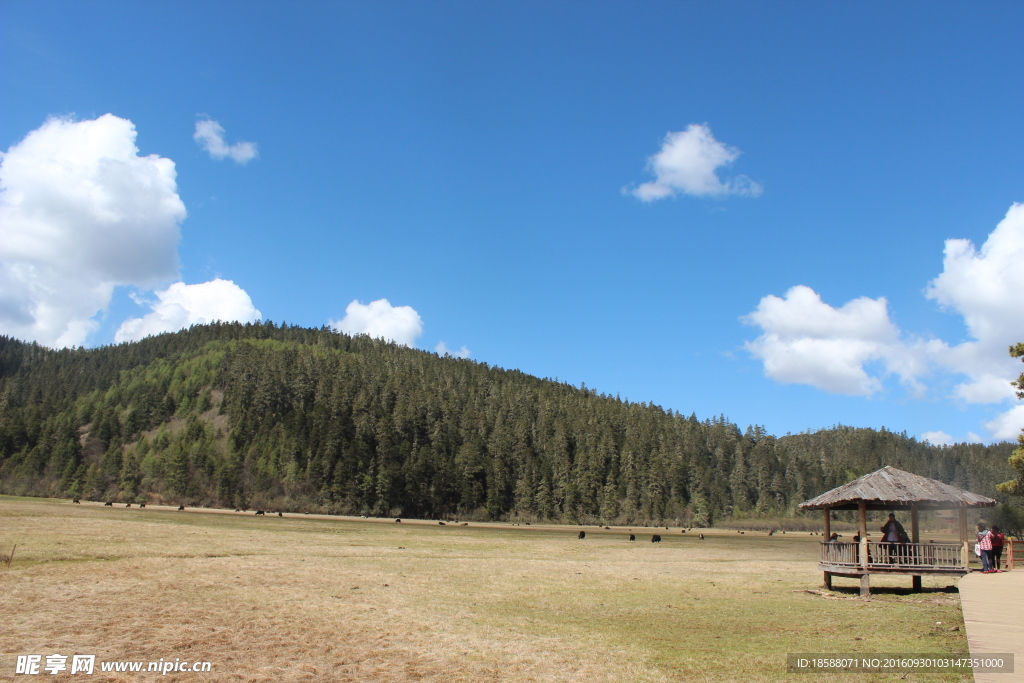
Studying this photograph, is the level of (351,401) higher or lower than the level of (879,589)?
higher

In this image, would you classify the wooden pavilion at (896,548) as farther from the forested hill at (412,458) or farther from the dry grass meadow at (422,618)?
the forested hill at (412,458)

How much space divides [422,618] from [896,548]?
2132cm

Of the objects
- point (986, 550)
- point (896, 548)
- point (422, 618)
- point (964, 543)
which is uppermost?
point (964, 543)

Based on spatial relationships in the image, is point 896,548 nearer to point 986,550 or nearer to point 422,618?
point 986,550

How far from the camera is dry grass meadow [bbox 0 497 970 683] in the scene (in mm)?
12602

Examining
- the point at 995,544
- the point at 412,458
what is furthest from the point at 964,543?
the point at 412,458

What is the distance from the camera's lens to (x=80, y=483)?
148m

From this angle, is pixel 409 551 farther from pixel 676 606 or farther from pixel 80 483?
pixel 80 483

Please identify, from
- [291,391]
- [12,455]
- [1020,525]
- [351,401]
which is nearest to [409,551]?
[1020,525]

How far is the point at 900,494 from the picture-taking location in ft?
86.8

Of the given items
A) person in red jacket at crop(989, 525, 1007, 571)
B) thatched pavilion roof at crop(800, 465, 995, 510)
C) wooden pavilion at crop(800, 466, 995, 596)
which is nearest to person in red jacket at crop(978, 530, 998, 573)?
person in red jacket at crop(989, 525, 1007, 571)

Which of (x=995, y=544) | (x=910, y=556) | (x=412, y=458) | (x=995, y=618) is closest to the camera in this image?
(x=995, y=618)

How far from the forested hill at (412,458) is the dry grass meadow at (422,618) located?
10323 centimetres

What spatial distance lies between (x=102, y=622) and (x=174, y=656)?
4.23m
